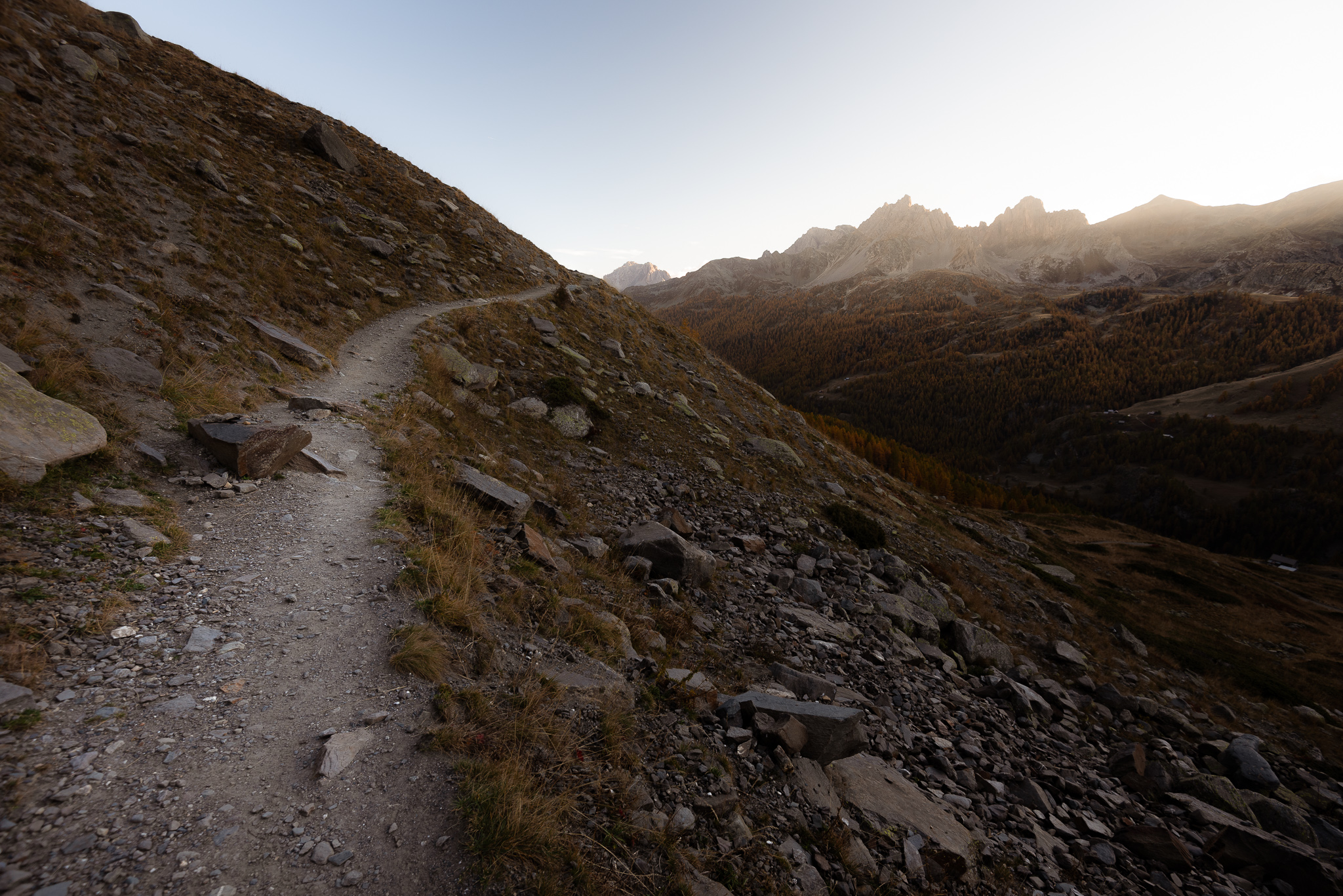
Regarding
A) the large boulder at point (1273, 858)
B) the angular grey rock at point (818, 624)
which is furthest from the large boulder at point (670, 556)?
the large boulder at point (1273, 858)

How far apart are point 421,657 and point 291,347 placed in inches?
492

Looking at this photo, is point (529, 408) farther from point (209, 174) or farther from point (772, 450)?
point (209, 174)

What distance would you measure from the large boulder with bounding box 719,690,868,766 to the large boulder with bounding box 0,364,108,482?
9688 millimetres

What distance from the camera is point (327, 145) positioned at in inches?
1117

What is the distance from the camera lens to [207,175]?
19016mm

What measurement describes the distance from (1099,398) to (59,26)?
23118 centimetres

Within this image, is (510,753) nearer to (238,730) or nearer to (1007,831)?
(238,730)

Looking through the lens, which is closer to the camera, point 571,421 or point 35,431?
point 35,431

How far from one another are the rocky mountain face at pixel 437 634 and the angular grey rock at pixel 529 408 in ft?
0.32

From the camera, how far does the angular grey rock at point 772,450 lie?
2391cm

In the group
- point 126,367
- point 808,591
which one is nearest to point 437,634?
point 126,367

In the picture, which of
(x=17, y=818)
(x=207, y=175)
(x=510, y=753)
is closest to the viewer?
(x=17, y=818)

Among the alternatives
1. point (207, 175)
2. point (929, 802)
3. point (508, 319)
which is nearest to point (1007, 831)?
point (929, 802)

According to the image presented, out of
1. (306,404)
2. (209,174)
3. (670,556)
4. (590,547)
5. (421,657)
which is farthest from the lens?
(209,174)
